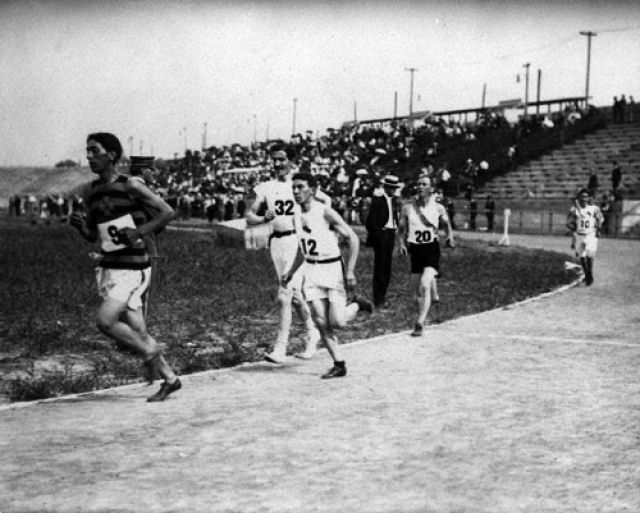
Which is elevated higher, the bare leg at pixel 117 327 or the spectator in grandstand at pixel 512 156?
the spectator in grandstand at pixel 512 156

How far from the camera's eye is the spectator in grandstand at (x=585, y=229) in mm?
18188

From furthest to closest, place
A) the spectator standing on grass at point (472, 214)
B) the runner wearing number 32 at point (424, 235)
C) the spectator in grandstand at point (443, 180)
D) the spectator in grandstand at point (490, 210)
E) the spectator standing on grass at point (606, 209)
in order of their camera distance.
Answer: the spectator in grandstand at point (443, 180) → the spectator standing on grass at point (472, 214) → the spectator in grandstand at point (490, 210) → the spectator standing on grass at point (606, 209) → the runner wearing number 32 at point (424, 235)

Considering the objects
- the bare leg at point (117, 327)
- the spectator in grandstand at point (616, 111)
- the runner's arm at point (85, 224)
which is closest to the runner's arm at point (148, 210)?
the runner's arm at point (85, 224)

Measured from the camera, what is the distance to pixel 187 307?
1391 cm

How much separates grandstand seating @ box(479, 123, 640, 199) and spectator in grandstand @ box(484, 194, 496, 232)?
5.94 feet

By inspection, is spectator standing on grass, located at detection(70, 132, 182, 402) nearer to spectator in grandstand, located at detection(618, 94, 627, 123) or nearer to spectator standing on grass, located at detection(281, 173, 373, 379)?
spectator standing on grass, located at detection(281, 173, 373, 379)

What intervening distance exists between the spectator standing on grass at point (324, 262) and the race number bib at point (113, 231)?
71.3 inches

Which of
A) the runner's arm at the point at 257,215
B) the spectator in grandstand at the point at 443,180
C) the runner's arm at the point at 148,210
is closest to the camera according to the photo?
the runner's arm at the point at 148,210

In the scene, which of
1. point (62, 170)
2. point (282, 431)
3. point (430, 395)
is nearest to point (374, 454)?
point (282, 431)

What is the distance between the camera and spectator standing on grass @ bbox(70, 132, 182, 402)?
7.08 meters

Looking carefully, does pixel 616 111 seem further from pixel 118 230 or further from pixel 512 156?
pixel 118 230

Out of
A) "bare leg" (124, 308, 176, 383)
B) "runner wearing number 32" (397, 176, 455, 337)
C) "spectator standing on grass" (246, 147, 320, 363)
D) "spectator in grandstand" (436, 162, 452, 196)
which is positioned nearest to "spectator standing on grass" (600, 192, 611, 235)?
"spectator in grandstand" (436, 162, 452, 196)

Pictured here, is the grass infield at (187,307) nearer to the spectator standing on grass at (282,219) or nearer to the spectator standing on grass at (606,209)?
the spectator standing on grass at (282,219)

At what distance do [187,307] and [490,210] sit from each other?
30144mm
